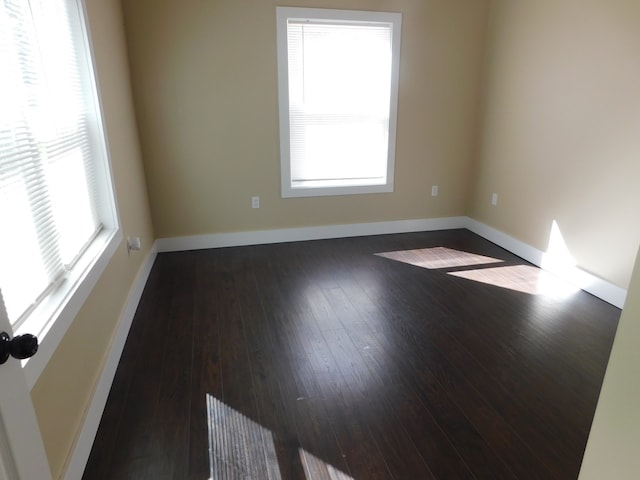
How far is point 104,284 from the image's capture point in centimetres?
220

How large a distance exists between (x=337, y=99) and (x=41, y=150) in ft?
9.12

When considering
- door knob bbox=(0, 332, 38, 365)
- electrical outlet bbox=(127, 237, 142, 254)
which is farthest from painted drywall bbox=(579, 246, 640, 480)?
electrical outlet bbox=(127, 237, 142, 254)

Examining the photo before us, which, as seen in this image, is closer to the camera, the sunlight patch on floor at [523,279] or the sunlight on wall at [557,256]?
the sunlight patch on floor at [523,279]

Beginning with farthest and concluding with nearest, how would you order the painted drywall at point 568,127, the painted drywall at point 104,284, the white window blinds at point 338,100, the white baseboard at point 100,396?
the white window blinds at point 338,100
the painted drywall at point 568,127
the white baseboard at point 100,396
the painted drywall at point 104,284

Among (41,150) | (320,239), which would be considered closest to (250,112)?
(320,239)

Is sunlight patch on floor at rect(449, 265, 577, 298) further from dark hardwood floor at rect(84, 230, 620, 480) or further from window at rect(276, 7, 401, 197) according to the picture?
window at rect(276, 7, 401, 197)

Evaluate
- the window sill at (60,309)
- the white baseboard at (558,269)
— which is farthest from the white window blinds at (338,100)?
the window sill at (60,309)

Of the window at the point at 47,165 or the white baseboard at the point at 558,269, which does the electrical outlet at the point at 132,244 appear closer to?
the window at the point at 47,165

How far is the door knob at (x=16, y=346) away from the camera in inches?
32.6

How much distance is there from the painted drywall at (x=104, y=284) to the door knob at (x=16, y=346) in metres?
0.54

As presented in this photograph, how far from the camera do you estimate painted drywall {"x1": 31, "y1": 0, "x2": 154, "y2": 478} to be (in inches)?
56.8

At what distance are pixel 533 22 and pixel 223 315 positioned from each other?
11.2 ft

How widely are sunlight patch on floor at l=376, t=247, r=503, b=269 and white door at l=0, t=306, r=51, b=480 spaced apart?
305cm

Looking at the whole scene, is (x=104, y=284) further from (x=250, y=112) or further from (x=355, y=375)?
(x=250, y=112)
